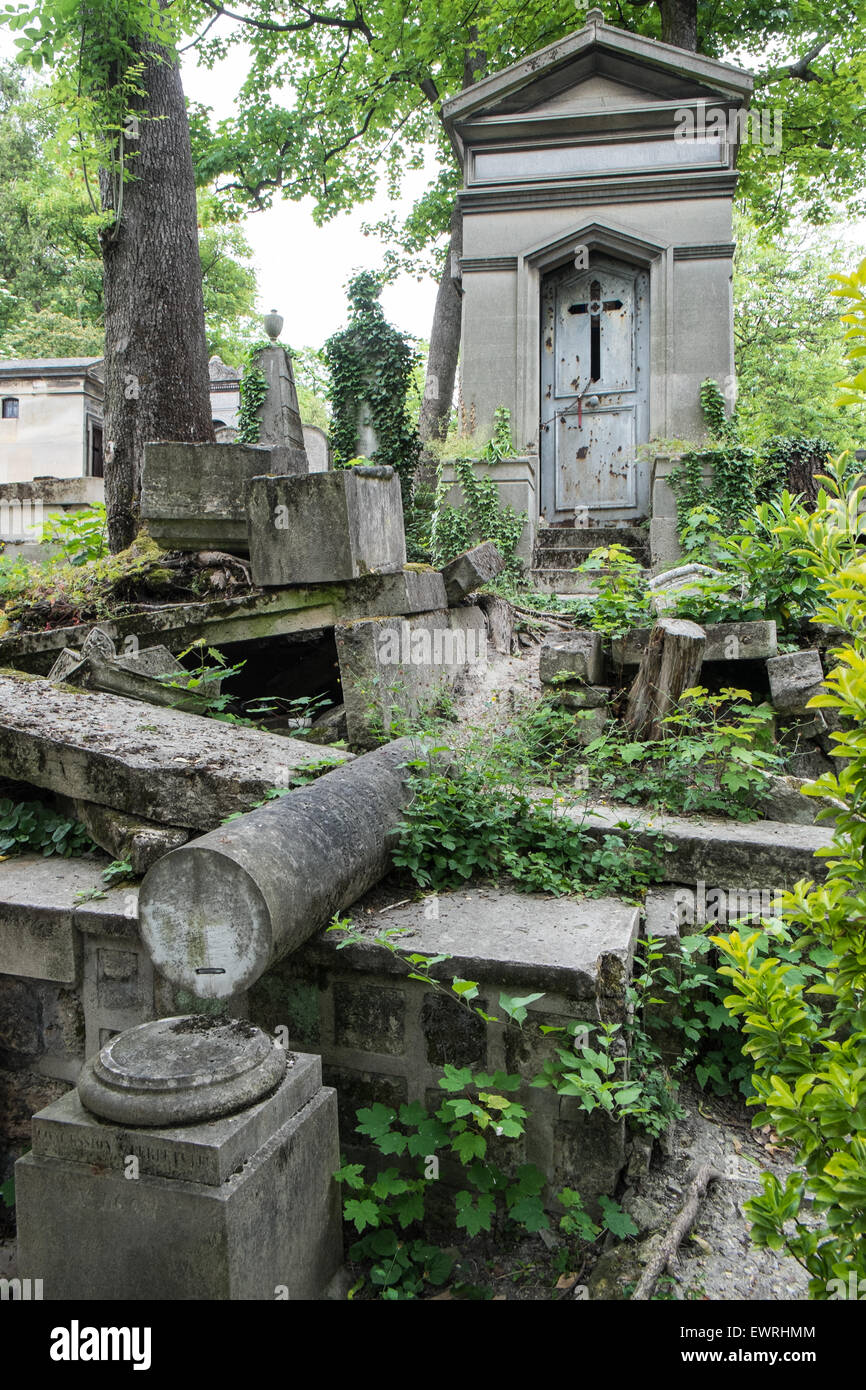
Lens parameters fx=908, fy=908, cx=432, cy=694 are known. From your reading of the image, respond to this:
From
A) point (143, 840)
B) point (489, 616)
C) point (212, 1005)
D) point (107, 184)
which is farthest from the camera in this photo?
point (107, 184)

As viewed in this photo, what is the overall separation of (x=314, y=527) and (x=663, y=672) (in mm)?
2001

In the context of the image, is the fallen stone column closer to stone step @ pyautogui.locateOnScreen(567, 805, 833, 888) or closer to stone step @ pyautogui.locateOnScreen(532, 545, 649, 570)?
stone step @ pyautogui.locateOnScreen(567, 805, 833, 888)

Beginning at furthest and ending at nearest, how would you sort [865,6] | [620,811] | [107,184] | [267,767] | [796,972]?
[865,6]
[107,184]
[620,811]
[267,767]
[796,972]

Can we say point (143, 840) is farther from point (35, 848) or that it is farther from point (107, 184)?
point (107, 184)

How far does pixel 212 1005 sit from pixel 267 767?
1.16 metres

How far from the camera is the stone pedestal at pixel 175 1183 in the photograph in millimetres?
2162

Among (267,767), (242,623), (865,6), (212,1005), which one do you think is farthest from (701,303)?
(212,1005)

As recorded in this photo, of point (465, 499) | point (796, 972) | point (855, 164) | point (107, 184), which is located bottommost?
point (796, 972)

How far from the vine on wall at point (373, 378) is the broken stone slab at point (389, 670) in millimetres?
7509

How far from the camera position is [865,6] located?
11.9 metres

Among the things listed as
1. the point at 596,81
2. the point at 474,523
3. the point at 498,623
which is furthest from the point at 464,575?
the point at 596,81

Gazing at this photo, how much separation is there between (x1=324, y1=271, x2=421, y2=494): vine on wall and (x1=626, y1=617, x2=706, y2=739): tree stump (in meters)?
7.96

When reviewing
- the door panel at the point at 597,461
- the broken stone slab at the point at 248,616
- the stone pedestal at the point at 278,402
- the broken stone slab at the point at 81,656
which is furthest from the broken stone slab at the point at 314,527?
the door panel at the point at 597,461

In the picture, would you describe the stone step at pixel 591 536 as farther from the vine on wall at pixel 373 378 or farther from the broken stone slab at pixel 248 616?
the broken stone slab at pixel 248 616
